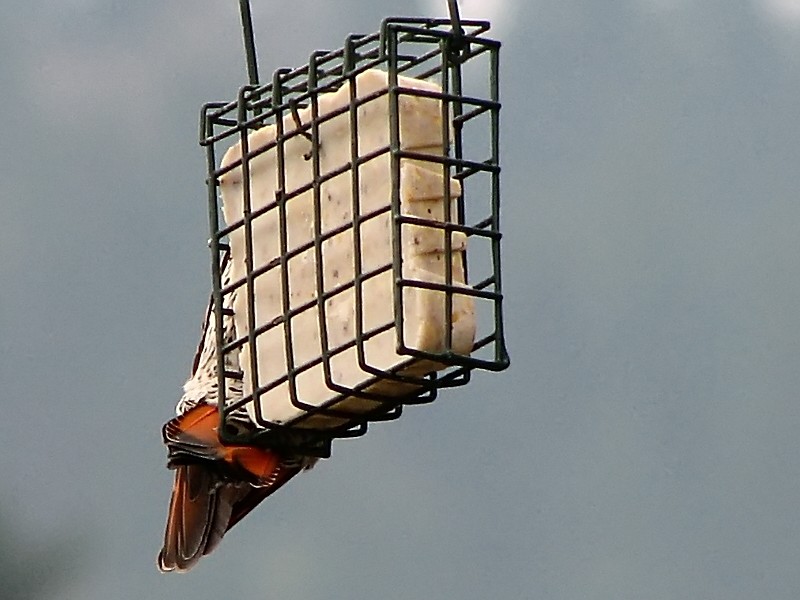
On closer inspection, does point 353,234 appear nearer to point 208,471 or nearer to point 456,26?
point 456,26

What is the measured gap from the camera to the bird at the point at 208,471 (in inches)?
167

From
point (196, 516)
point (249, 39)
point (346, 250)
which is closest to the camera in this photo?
point (346, 250)

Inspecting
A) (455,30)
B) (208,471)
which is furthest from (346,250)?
(208,471)

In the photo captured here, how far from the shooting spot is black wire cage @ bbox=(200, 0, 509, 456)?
354 centimetres

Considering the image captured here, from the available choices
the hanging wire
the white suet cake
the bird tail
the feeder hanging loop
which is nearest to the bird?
the bird tail

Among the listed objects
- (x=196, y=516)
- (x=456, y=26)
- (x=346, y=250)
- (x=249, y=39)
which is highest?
(x=249, y=39)

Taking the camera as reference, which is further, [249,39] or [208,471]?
[208,471]

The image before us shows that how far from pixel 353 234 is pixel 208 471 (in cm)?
96

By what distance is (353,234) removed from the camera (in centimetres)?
363

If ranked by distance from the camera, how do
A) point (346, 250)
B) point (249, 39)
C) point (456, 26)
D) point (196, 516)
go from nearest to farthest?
1. point (456, 26)
2. point (346, 250)
3. point (249, 39)
4. point (196, 516)

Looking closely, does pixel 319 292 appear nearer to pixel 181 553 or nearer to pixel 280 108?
pixel 280 108

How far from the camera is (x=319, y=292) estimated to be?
3.68 meters

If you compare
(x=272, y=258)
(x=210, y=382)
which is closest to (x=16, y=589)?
(x=210, y=382)

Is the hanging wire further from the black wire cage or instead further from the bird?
the bird
